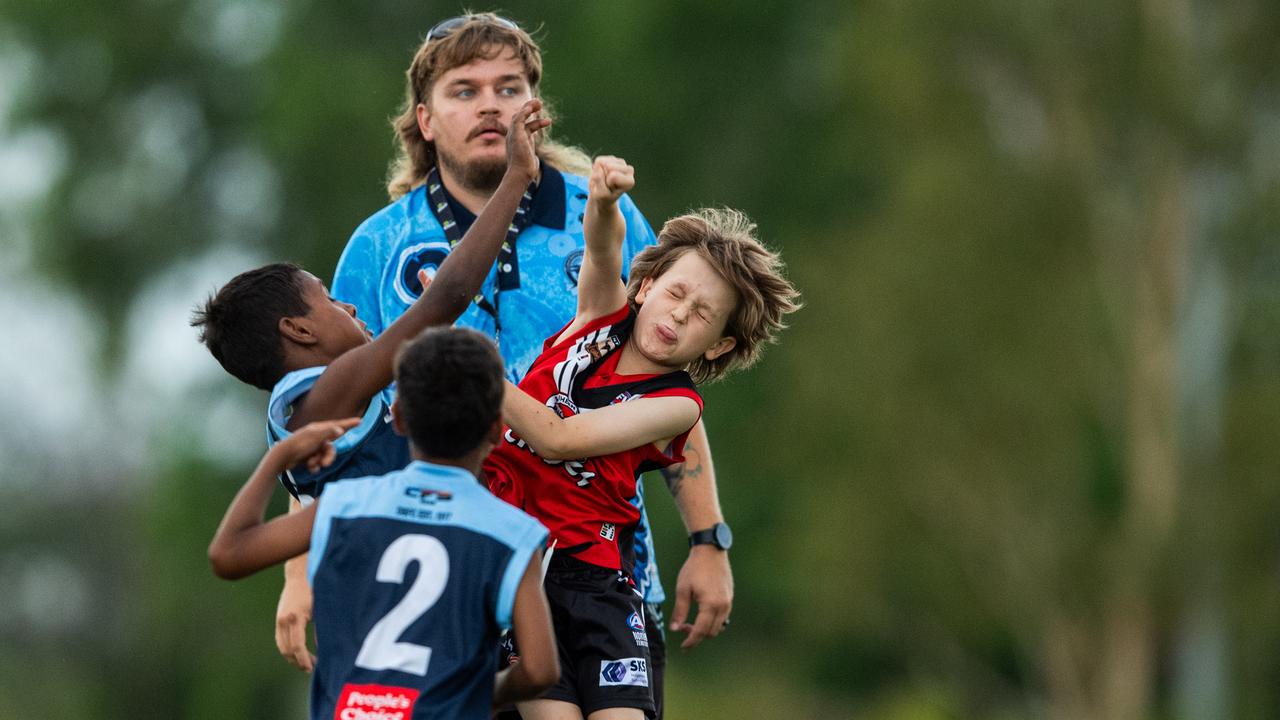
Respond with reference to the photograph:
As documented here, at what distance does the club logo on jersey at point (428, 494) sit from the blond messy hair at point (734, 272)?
107 centimetres

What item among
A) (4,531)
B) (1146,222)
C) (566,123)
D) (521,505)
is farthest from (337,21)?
(521,505)

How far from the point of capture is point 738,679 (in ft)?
81.4

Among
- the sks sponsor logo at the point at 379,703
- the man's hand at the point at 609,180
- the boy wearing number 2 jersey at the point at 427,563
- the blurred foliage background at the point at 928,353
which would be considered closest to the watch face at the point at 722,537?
the man's hand at the point at 609,180

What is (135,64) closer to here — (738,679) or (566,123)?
(566,123)

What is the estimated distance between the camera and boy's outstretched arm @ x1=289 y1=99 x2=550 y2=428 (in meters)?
4.73

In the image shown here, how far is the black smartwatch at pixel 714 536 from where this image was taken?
5.69m

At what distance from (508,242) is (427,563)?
169 cm

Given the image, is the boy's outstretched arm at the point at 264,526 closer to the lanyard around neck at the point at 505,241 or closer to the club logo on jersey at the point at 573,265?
the lanyard around neck at the point at 505,241

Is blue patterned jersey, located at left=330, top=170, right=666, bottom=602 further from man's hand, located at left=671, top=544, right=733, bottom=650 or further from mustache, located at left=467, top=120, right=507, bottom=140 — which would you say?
mustache, located at left=467, top=120, right=507, bottom=140

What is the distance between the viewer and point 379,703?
415 centimetres

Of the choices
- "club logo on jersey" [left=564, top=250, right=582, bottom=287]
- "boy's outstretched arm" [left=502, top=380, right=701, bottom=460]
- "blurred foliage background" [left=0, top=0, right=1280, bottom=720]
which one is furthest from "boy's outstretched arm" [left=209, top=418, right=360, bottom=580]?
"blurred foliage background" [left=0, top=0, right=1280, bottom=720]

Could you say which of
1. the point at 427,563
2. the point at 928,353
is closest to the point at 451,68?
the point at 427,563

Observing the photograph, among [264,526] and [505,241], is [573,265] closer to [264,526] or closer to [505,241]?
[505,241]

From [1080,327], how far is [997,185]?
2.09m
